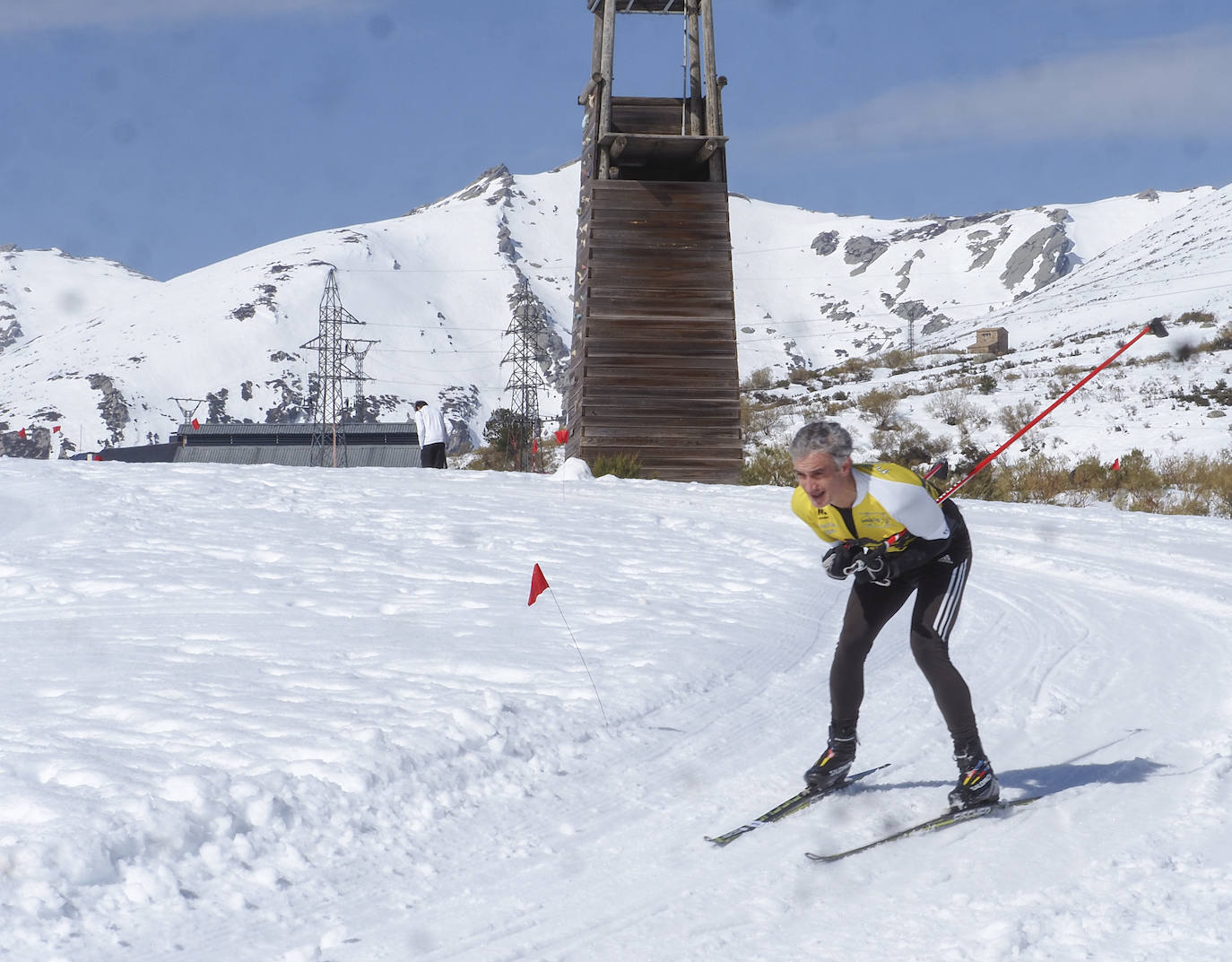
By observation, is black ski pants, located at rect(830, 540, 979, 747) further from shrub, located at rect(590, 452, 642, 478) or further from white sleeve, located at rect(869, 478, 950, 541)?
shrub, located at rect(590, 452, 642, 478)

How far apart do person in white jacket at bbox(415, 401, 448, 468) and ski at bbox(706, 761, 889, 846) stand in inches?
653

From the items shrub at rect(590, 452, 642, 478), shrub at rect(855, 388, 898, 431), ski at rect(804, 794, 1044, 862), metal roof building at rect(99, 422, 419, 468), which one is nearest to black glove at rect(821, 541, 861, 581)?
ski at rect(804, 794, 1044, 862)

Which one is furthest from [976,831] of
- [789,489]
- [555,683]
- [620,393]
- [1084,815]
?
[620,393]

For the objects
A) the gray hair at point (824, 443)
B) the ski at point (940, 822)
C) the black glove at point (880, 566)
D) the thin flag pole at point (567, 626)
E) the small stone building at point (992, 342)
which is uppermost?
the small stone building at point (992, 342)

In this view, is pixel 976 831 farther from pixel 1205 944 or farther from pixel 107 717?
pixel 107 717

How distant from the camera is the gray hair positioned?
4.48 meters

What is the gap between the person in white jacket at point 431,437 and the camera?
21.1 meters

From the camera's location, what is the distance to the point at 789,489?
17.8m

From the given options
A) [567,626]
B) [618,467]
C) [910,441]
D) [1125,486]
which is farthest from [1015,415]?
[567,626]

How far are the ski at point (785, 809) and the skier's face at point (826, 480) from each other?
1.21m

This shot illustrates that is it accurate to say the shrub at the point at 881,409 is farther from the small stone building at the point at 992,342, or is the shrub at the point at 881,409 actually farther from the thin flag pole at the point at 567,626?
the thin flag pole at the point at 567,626

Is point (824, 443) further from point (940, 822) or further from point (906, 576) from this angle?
point (940, 822)

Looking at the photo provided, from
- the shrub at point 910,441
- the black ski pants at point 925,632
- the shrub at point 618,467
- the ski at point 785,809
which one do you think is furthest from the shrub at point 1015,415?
the ski at point 785,809

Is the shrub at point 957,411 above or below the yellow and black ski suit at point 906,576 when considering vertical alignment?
above
